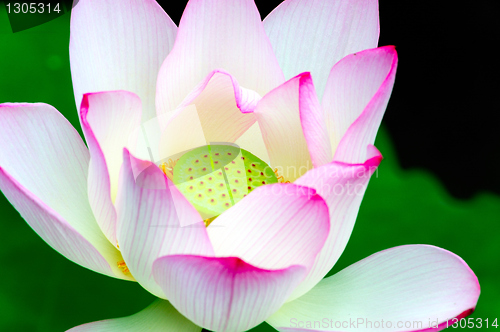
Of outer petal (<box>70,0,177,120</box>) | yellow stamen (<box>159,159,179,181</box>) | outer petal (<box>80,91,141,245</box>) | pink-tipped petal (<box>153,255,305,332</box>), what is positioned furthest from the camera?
yellow stamen (<box>159,159,179,181</box>)

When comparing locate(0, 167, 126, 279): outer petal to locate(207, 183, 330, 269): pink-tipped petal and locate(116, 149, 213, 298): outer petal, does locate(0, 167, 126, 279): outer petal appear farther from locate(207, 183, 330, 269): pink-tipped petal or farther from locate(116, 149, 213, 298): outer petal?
locate(207, 183, 330, 269): pink-tipped petal

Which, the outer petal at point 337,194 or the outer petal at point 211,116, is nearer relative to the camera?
the outer petal at point 337,194

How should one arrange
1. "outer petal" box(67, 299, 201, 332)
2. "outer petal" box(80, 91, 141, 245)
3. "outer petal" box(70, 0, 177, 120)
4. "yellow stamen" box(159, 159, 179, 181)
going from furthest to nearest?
1. "yellow stamen" box(159, 159, 179, 181)
2. "outer petal" box(70, 0, 177, 120)
3. "outer petal" box(67, 299, 201, 332)
4. "outer petal" box(80, 91, 141, 245)

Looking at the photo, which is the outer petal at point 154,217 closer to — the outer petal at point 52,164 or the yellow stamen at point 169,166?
the outer petal at point 52,164

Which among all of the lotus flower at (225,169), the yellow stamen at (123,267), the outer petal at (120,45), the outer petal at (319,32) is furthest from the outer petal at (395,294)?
the outer petal at (120,45)

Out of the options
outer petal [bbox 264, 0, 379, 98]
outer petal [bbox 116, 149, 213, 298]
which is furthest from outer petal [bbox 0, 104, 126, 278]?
outer petal [bbox 264, 0, 379, 98]

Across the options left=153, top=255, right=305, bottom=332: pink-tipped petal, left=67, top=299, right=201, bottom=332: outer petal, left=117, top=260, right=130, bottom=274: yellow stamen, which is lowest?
left=67, top=299, right=201, bottom=332: outer petal

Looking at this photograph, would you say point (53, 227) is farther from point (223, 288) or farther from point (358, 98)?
point (358, 98)

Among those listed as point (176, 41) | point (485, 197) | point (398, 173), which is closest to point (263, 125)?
point (176, 41)
